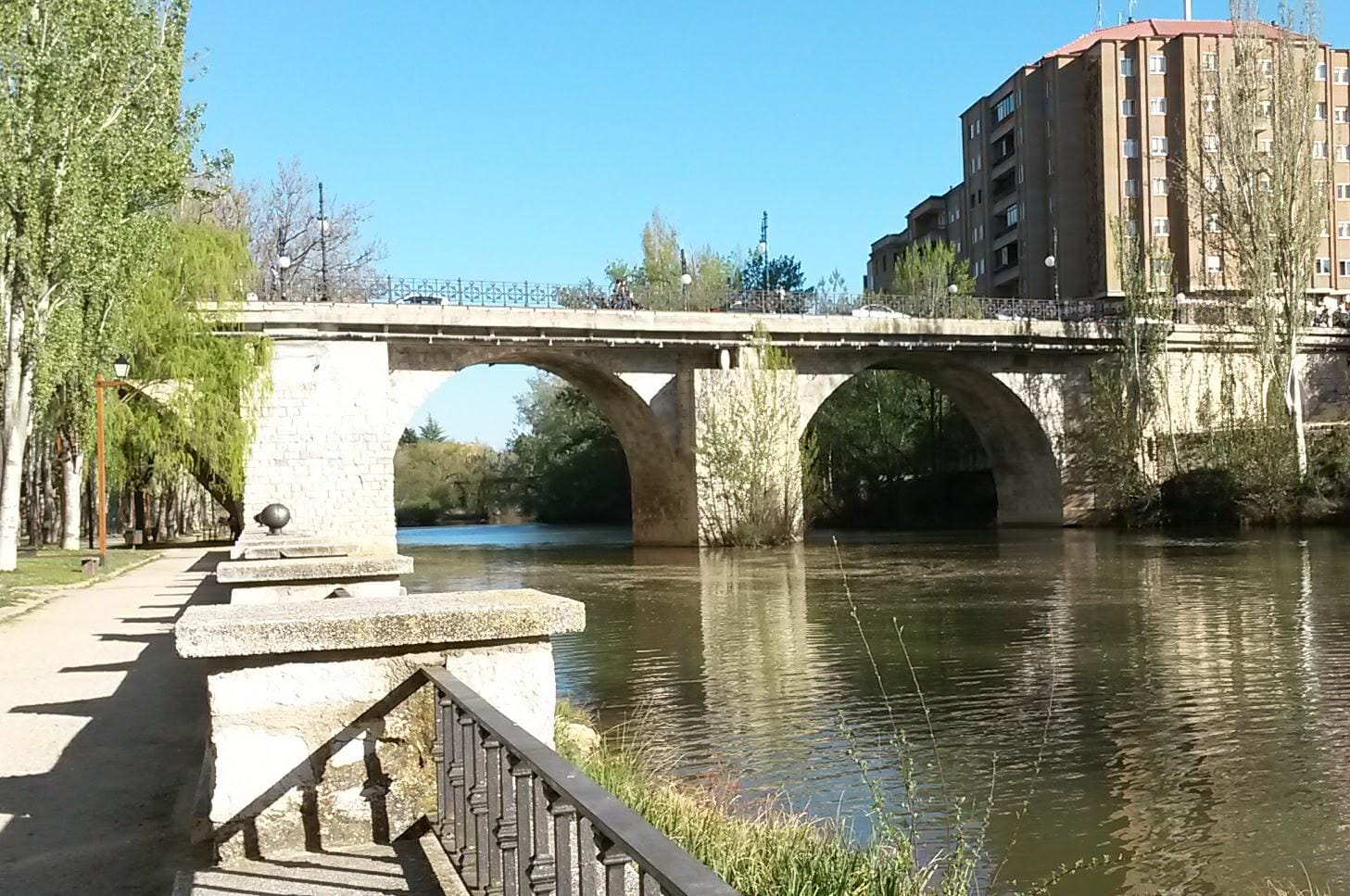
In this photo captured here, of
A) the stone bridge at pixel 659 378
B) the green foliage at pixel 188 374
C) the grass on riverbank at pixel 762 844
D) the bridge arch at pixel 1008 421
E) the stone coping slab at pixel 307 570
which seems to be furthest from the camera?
the bridge arch at pixel 1008 421

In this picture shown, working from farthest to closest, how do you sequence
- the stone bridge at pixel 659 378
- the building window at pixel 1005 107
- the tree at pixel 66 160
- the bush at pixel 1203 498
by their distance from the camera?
the building window at pixel 1005 107 < the bush at pixel 1203 498 < the stone bridge at pixel 659 378 < the tree at pixel 66 160

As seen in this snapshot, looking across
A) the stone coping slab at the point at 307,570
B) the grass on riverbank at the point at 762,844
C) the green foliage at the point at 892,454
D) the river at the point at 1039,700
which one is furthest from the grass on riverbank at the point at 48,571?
the green foliage at the point at 892,454

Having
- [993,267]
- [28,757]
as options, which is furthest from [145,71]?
[993,267]

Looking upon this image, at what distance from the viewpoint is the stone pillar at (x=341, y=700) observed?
10.3 ft

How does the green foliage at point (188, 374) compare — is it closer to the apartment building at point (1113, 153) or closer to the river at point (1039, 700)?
the river at point (1039, 700)

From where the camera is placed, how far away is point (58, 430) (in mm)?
25594

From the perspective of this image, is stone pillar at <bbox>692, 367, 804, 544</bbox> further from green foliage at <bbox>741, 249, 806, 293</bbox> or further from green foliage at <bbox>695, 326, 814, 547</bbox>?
green foliage at <bbox>741, 249, 806, 293</bbox>

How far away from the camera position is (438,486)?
6912cm

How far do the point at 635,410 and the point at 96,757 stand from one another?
27.9 metres

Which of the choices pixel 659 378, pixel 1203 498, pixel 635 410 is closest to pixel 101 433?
pixel 659 378

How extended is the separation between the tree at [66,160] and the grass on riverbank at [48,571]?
2.54ft

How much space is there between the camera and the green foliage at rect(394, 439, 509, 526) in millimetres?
68500

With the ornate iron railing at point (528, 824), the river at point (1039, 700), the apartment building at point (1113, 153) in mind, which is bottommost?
the river at point (1039, 700)

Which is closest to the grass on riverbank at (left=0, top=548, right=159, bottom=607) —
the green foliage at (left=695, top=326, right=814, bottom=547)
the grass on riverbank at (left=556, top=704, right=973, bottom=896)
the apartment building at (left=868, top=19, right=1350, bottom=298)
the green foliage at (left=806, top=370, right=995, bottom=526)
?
the grass on riverbank at (left=556, top=704, right=973, bottom=896)
